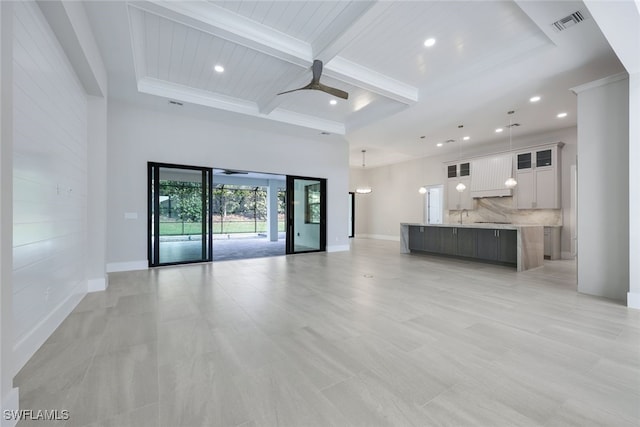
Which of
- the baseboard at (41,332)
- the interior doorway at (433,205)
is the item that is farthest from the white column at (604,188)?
the interior doorway at (433,205)

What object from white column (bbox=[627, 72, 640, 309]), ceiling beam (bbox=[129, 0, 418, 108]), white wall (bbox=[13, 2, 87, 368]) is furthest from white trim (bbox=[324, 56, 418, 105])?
white wall (bbox=[13, 2, 87, 368])

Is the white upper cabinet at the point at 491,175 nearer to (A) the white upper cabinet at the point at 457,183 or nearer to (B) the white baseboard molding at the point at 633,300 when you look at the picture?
(A) the white upper cabinet at the point at 457,183

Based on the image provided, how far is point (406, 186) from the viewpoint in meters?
11.0

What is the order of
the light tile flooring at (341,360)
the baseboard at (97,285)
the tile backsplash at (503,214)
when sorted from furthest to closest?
1. the tile backsplash at (503,214)
2. the baseboard at (97,285)
3. the light tile flooring at (341,360)

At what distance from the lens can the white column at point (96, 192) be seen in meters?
3.82

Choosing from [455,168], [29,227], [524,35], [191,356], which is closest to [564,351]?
[191,356]

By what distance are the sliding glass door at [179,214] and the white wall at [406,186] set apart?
7773 mm

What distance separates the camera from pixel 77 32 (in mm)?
2617

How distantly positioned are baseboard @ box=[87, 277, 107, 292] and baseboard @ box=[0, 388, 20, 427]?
9.31 ft

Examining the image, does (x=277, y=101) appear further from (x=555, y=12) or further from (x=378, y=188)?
(x=378, y=188)

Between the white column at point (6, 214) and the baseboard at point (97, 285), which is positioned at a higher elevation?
the white column at point (6, 214)

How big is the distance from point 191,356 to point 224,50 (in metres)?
3.93

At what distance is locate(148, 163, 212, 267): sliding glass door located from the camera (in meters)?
5.57

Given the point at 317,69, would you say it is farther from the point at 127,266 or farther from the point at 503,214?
the point at 503,214
